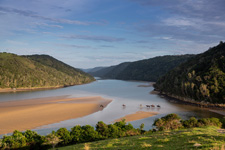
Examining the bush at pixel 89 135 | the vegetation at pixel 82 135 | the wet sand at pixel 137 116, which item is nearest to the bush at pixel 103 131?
the vegetation at pixel 82 135

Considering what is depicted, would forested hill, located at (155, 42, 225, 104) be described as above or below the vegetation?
above

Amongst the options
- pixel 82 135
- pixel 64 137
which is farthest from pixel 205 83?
pixel 64 137

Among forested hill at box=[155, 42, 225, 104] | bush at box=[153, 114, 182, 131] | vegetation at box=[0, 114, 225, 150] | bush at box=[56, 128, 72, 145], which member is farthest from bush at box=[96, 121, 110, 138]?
forested hill at box=[155, 42, 225, 104]

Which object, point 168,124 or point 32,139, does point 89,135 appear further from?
point 168,124

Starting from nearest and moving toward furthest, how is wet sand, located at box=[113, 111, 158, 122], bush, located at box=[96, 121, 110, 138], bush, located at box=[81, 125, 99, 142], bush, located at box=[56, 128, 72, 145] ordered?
bush, located at box=[56, 128, 72, 145]
bush, located at box=[81, 125, 99, 142]
bush, located at box=[96, 121, 110, 138]
wet sand, located at box=[113, 111, 158, 122]

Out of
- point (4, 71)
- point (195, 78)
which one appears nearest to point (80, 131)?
point (195, 78)

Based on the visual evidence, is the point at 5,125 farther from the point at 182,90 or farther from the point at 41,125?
the point at 182,90

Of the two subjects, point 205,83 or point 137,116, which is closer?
point 137,116

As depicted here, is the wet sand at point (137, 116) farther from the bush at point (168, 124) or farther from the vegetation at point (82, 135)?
the vegetation at point (82, 135)

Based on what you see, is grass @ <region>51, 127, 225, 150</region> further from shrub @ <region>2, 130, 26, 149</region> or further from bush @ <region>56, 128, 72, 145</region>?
shrub @ <region>2, 130, 26, 149</region>

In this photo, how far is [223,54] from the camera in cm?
9062

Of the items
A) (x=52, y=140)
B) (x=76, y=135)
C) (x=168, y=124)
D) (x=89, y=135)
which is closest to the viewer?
(x=52, y=140)

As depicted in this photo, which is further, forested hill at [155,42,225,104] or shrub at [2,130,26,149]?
forested hill at [155,42,225,104]

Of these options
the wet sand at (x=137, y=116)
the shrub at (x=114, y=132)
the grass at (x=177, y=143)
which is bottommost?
the wet sand at (x=137, y=116)
